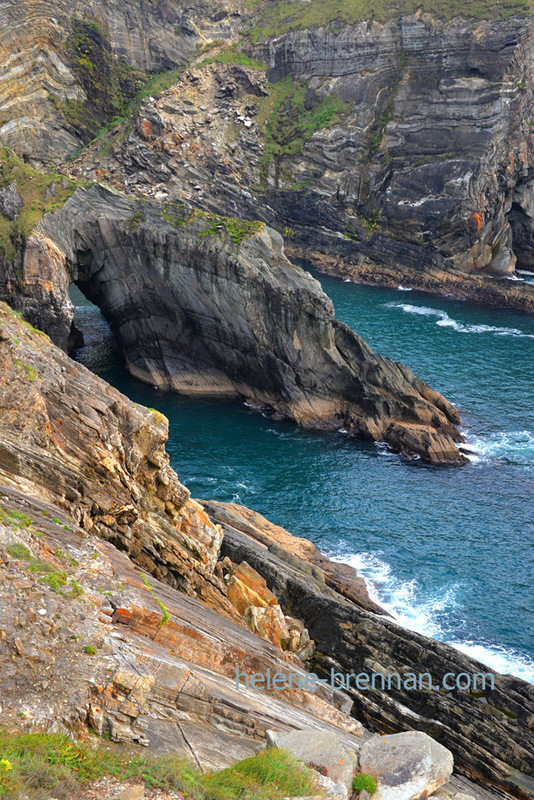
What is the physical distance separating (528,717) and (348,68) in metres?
121

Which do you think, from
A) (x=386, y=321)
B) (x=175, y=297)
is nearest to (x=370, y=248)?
(x=386, y=321)

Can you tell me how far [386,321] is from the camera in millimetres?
89562

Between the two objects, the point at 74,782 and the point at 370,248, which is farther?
the point at 370,248

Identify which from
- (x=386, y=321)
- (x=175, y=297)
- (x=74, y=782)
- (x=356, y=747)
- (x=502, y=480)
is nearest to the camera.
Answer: (x=74, y=782)

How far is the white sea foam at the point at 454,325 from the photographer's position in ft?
281

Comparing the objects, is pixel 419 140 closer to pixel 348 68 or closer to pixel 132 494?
pixel 348 68

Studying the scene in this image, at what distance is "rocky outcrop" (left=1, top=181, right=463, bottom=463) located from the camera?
6247 cm

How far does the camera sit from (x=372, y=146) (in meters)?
115

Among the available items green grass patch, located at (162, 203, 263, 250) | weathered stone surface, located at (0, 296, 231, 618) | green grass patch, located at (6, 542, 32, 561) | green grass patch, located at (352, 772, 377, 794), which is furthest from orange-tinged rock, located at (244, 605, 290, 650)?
green grass patch, located at (162, 203, 263, 250)

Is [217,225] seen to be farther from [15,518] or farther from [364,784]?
[364,784]

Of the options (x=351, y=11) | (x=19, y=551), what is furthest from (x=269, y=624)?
(x=351, y=11)

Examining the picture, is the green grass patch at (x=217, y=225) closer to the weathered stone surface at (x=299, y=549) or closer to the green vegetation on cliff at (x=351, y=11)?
the weathered stone surface at (x=299, y=549)

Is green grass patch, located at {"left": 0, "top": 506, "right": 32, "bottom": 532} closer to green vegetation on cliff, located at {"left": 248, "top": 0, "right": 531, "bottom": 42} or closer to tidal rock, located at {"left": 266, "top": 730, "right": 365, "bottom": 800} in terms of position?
tidal rock, located at {"left": 266, "top": 730, "right": 365, "bottom": 800}

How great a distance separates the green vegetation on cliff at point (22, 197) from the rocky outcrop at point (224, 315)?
1.42 meters
